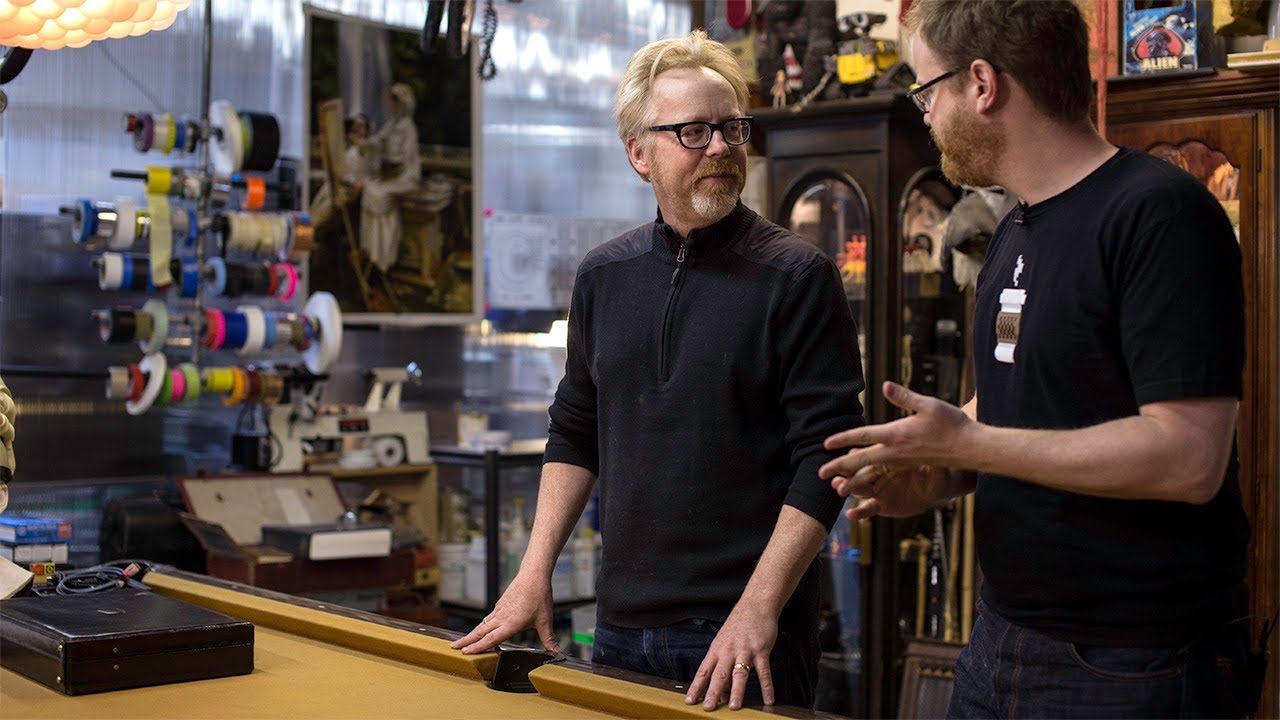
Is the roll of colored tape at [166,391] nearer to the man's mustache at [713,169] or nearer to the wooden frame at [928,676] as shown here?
the wooden frame at [928,676]

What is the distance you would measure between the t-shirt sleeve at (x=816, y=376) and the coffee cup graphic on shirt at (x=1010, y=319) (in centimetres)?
36

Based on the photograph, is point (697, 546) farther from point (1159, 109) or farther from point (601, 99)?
Result: point (601, 99)

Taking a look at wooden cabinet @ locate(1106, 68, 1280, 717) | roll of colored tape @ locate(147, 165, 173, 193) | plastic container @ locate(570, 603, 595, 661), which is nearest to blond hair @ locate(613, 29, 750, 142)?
wooden cabinet @ locate(1106, 68, 1280, 717)

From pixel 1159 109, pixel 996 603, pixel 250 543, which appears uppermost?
pixel 1159 109

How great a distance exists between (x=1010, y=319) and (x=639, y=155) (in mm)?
847

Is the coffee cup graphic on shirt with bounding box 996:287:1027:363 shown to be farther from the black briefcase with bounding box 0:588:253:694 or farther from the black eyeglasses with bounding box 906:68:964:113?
the black briefcase with bounding box 0:588:253:694

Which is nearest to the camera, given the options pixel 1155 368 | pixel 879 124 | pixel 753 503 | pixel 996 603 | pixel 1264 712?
pixel 1155 368

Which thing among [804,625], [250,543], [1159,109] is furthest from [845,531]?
[804,625]

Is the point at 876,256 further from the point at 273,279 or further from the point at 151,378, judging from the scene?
the point at 151,378

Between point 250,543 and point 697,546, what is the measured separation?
2.89m

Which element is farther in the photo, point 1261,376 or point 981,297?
point 1261,376

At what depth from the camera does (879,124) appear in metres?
4.60

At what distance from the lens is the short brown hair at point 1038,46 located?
1766mm

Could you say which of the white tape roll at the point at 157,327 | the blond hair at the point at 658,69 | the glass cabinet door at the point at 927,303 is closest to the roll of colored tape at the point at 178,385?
the white tape roll at the point at 157,327
